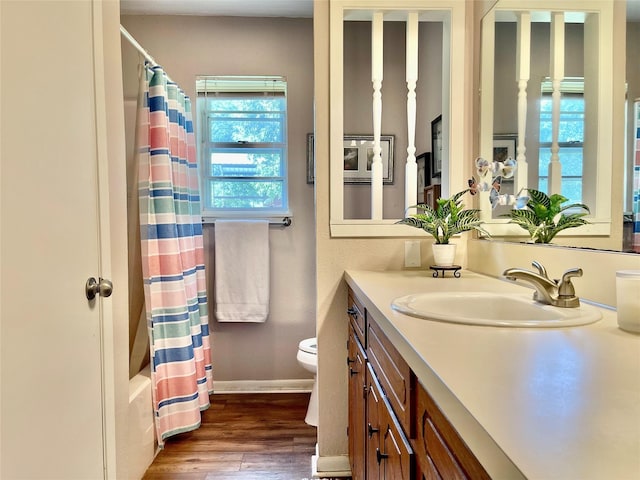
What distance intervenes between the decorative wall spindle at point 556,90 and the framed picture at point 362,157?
1.37 meters

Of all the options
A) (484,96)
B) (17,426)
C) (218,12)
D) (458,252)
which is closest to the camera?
(17,426)

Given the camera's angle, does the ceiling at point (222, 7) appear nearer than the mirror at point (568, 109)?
No

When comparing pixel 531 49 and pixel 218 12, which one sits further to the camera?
pixel 218 12

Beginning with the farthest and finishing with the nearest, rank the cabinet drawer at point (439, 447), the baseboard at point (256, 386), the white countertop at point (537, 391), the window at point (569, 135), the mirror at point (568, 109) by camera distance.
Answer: the baseboard at point (256, 386) → the window at point (569, 135) → the mirror at point (568, 109) → the cabinet drawer at point (439, 447) → the white countertop at point (537, 391)

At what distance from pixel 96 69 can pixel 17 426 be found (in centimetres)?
98

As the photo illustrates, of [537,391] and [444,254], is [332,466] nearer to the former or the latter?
[444,254]

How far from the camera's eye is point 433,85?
7.38ft

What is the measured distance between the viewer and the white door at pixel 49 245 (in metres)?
0.82

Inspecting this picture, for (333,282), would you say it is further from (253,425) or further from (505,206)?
(253,425)

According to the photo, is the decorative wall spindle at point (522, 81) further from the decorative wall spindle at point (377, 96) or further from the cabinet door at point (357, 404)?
the cabinet door at point (357, 404)

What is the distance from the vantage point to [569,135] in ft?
3.54

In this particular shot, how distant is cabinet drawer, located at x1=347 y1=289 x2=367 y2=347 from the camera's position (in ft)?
4.09

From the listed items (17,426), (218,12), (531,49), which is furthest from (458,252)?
(218,12)

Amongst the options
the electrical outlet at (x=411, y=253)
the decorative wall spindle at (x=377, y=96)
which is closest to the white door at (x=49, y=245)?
the decorative wall spindle at (x=377, y=96)
